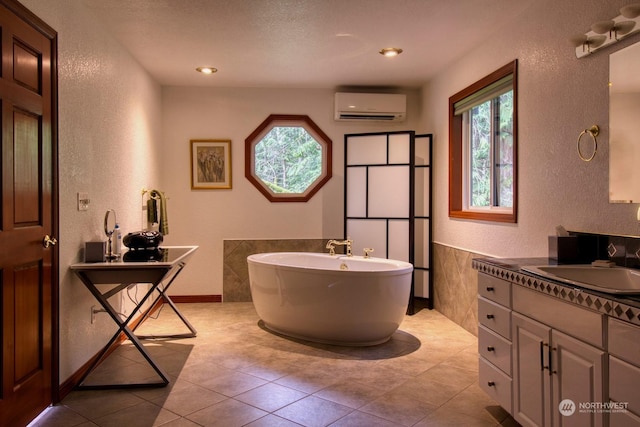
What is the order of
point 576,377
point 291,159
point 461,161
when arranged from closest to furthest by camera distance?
point 576,377
point 461,161
point 291,159

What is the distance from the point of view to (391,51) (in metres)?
4.02

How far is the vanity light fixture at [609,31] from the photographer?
213 centimetres

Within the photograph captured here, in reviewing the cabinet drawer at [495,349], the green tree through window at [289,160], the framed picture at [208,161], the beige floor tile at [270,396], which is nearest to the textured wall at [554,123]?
the cabinet drawer at [495,349]

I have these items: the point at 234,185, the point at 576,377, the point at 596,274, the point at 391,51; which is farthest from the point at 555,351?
the point at 234,185

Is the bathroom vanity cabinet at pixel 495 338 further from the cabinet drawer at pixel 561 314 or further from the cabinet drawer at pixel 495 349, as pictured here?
the cabinet drawer at pixel 561 314

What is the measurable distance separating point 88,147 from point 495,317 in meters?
2.73

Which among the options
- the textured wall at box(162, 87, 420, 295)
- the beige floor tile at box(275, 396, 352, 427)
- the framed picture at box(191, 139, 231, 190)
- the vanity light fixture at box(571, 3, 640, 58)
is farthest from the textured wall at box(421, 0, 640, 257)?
the framed picture at box(191, 139, 231, 190)

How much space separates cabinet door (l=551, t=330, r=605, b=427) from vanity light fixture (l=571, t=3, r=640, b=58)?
1.47 m

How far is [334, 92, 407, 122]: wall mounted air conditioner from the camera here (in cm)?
513

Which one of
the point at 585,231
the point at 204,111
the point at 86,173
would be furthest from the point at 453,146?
the point at 86,173

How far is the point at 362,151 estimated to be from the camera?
5.10 metres

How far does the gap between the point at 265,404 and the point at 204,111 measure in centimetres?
366

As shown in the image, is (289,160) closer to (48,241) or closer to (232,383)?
(232,383)

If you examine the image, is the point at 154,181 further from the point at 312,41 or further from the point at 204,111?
the point at 312,41
